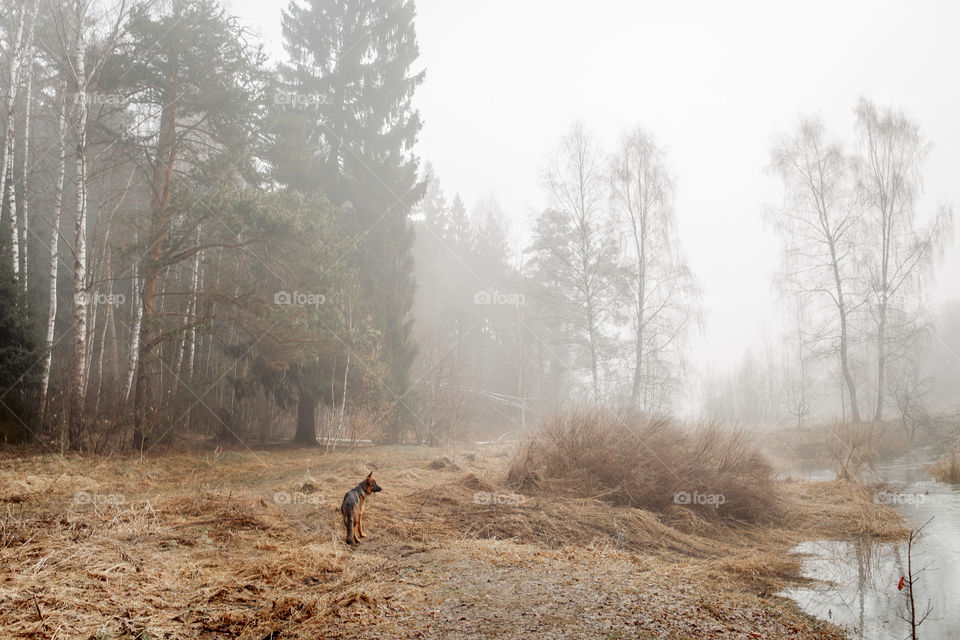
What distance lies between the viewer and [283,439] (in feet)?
59.9

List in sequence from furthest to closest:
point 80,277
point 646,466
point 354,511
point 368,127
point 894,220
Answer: point 894,220, point 368,127, point 80,277, point 646,466, point 354,511

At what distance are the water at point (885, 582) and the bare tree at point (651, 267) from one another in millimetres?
10511

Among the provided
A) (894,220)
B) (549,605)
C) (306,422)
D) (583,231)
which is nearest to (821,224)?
(894,220)

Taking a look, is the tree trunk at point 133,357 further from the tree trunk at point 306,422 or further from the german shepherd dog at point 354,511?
the german shepherd dog at point 354,511

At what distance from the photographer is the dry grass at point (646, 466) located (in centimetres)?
878

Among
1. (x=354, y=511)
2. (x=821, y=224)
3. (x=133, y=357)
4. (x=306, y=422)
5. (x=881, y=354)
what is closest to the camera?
(x=354, y=511)


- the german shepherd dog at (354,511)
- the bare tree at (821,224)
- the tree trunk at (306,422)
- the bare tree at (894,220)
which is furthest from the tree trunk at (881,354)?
the german shepherd dog at (354,511)

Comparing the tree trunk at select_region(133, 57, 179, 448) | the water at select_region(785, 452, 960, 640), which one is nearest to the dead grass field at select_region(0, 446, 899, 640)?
the water at select_region(785, 452, 960, 640)

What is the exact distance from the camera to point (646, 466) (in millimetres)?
9102

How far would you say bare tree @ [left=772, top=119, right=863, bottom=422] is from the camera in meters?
20.3

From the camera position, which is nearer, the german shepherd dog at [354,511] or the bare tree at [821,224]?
the german shepherd dog at [354,511]

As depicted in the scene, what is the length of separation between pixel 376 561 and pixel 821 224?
22.1m

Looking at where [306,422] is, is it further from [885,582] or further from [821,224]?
[821,224]

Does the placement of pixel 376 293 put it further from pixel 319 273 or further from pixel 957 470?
pixel 957 470
